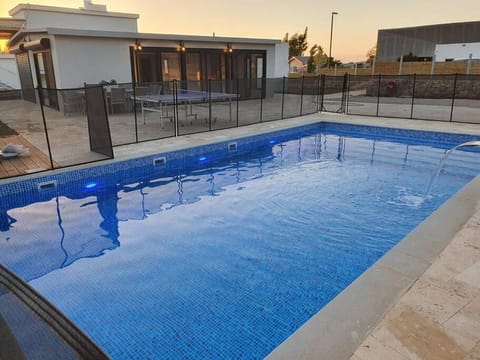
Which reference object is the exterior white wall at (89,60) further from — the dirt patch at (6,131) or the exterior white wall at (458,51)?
the exterior white wall at (458,51)

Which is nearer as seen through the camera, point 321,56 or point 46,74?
point 46,74

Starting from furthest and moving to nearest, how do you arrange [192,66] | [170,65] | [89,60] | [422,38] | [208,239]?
[422,38] < [192,66] < [170,65] < [89,60] < [208,239]

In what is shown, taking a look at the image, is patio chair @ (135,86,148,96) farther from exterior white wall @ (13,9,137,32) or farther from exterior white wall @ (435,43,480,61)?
exterior white wall @ (435,43,480,61)

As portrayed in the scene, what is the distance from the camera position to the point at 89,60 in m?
11.6

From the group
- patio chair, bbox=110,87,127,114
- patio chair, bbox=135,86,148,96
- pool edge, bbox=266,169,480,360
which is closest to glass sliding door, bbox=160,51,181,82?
patio chair, bbox=110,87,127,114

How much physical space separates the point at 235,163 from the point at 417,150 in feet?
14.0

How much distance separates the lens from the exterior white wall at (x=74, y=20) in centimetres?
1620

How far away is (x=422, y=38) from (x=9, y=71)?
3069 cm

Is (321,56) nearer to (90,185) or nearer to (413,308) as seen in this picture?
(90,185)

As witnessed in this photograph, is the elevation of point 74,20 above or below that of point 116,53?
above

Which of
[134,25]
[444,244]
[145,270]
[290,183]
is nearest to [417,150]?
[290,183]

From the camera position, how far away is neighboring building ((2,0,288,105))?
11.2 metres

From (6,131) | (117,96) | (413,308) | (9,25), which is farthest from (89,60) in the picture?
(413,308)

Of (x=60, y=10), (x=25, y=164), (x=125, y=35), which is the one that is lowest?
(x=25, y=164)
